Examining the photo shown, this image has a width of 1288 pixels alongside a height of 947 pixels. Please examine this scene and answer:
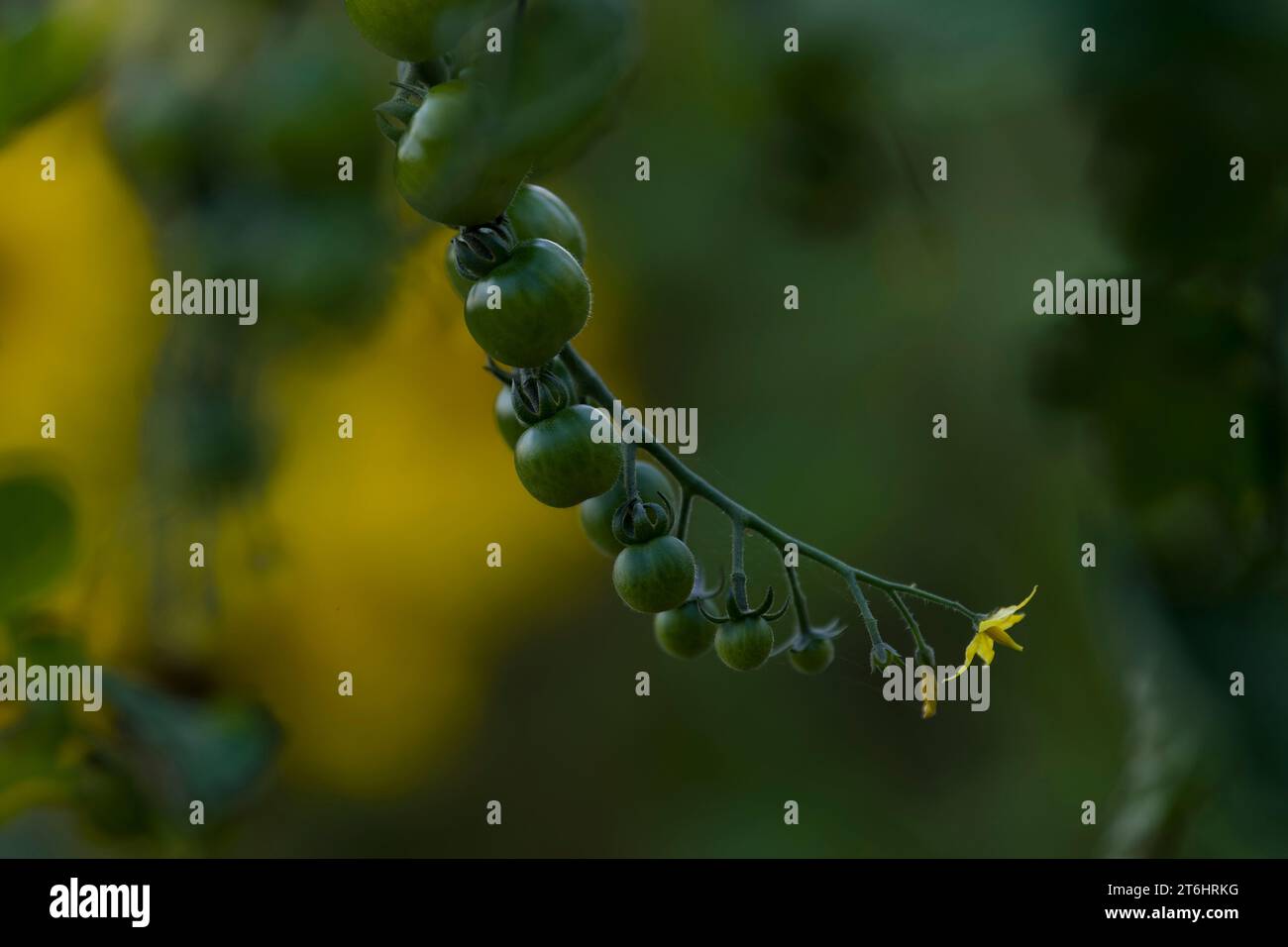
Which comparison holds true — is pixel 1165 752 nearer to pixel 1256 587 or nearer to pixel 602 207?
pixel 1256 587

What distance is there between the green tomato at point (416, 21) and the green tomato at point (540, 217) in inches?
2.5

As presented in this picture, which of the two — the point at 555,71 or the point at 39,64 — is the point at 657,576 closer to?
the point at 555,71

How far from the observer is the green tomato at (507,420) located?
0.43m

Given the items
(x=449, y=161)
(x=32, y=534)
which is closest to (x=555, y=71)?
(x=449, y=161)

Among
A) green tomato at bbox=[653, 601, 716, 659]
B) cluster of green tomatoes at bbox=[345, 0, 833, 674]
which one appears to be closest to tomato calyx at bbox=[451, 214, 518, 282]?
cluster of green tomatoes at bbox=[345, 0, 833, 674]

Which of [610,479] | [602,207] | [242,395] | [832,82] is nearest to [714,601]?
[610,479]

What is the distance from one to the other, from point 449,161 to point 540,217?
7cm

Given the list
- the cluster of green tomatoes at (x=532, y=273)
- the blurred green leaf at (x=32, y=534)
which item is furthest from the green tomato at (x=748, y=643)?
the blurred green leaf at (x=32, y=534)

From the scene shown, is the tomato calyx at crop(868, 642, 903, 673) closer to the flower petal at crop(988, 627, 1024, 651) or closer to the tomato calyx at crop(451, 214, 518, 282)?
the flower petal at crop(988, 627, 1024, 651)

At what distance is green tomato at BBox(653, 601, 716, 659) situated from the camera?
44cm
